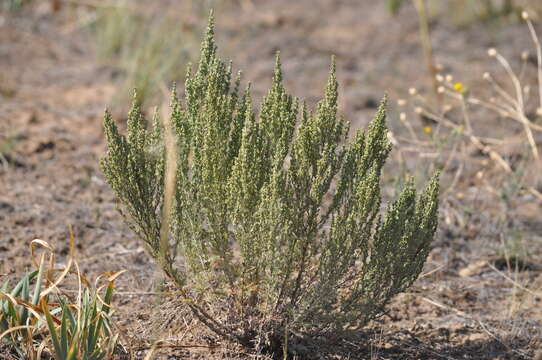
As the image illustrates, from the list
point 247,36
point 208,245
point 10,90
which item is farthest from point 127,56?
point 208,245

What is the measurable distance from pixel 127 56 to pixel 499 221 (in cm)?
315

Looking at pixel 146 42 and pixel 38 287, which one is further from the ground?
pixel 146 42

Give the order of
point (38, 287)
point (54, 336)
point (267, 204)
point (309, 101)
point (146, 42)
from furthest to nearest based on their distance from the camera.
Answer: point (146, 42), point (309, 101), point (38, 287), point (267, 204), point (54, 336)

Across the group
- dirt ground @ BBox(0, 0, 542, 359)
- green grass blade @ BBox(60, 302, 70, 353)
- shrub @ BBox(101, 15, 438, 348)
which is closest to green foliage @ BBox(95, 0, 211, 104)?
dirt ground @ BBox(0, 0, 542, 359)

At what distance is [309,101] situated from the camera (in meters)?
5.55

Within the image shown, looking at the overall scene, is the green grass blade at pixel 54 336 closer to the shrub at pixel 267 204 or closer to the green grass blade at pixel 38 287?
the green grass blade at pixel 38 287

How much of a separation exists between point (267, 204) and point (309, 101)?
3.33 metres

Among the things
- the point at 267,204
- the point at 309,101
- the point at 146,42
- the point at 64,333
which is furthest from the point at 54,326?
the point at 146,42

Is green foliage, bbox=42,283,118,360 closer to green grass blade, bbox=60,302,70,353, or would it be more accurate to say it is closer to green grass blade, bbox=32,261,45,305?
green grass blade, bbox=60,302,70,353

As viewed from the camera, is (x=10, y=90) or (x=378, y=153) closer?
(x=378, y=153)

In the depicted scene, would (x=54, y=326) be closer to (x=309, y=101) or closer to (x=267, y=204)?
(x=267, y=204)

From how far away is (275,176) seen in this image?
223cm

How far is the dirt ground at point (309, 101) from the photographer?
9.49 ft

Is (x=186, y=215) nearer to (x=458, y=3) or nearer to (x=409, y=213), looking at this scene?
(x=409, y=213)
